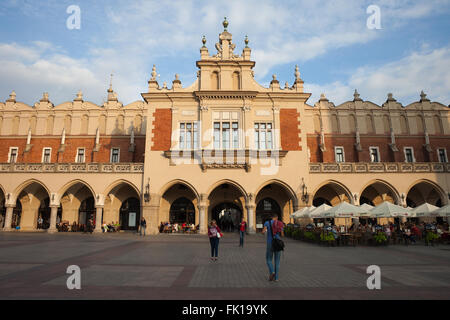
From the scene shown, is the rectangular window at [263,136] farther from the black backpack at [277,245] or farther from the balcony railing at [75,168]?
the black backpack at [277,245]

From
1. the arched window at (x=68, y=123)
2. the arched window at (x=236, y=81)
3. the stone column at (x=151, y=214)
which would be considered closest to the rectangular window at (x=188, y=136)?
the arched window at (x=236, y=81)

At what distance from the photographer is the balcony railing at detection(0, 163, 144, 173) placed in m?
26.3

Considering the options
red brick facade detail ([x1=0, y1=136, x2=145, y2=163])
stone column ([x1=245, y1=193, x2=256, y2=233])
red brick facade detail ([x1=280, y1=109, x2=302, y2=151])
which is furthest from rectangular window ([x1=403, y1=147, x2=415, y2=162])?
red brick facade detail ([x1=0, y1=136, x2=145, y2=163])

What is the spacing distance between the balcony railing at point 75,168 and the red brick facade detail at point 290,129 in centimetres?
1286

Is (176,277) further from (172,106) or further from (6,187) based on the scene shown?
(6,187)

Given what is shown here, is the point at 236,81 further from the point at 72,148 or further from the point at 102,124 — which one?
the point at 72,148

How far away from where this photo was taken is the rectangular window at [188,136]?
84.4ft

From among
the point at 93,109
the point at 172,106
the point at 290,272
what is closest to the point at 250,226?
the point at 172,106

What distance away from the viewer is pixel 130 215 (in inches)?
1201

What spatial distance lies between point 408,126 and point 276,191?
16.7 meters

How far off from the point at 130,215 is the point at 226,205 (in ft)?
33.1
